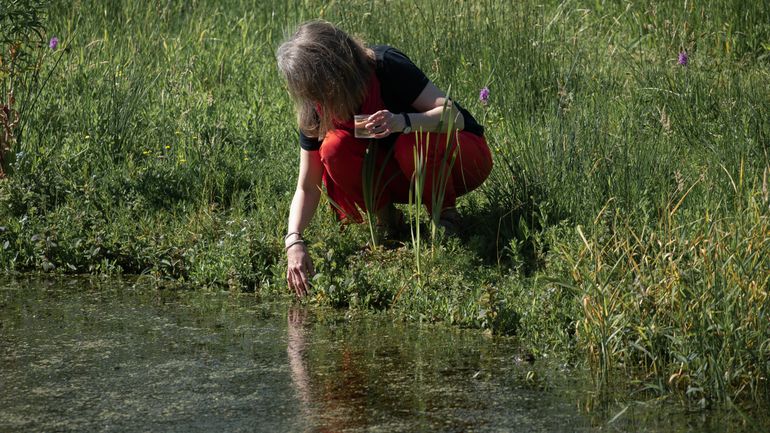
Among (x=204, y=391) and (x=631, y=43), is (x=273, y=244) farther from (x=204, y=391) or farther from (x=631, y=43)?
(x=631, y=43)

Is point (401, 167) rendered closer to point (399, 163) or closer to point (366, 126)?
point (399, 163)

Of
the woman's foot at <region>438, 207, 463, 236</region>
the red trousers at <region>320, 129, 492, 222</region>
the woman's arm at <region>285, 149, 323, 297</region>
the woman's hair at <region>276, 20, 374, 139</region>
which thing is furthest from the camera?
the woman's foot at <region>438, 207, 463, 236</region>

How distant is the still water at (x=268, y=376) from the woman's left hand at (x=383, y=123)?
0.70 meters

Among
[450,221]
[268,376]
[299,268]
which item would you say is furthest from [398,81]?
[268,376]

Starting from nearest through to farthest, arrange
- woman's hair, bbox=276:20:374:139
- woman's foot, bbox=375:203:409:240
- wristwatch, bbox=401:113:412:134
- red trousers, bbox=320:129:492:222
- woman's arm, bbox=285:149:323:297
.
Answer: woman's hair, bbox=276:20:374:139
wristwatch, bbox=401:113:412:134
woman's arm, bbox=285:149:323:297
red trousers, bbox=320:129:492:222
woman's foot, bbox=375:203:409:240

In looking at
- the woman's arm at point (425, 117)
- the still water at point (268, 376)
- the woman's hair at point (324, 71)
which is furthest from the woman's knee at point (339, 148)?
the still water at point (268, 376)

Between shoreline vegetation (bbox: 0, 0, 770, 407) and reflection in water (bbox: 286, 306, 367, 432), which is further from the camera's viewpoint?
shoreline vegetation (bbox: 0, 0, 770, 407)

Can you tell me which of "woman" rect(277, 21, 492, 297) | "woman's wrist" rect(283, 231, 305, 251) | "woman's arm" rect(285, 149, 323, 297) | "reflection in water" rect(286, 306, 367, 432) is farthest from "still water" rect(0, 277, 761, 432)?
"woman" rect(277, 21, 492, 297)

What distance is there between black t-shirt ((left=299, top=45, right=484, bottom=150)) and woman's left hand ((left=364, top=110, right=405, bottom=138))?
21cm

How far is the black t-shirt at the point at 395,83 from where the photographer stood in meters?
4.31

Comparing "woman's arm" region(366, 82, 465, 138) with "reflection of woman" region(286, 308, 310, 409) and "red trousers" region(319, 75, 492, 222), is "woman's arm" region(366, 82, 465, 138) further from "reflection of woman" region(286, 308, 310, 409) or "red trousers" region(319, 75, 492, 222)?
"reflection of woman" region(286, 308, 310, 409)

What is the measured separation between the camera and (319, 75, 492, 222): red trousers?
4.35 meters

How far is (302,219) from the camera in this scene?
4.34 m

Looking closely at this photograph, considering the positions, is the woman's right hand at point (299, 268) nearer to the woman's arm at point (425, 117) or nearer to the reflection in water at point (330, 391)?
the reflection in water at point (330, 391)
